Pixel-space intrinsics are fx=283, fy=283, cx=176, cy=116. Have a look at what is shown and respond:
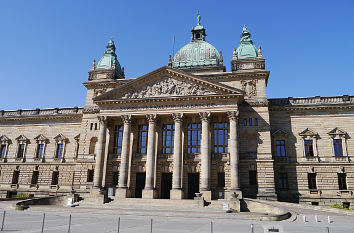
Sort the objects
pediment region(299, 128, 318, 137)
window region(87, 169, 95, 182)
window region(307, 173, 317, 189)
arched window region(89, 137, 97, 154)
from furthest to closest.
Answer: arched window region(89, 137, 97, 154) < window region(87, 169, 95, 182) < pediment region(299, 128, 318, 137) < window region(307, 173, 317, 189)

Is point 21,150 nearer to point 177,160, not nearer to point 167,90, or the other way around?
point 167,90

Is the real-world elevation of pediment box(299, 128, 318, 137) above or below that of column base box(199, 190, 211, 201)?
above

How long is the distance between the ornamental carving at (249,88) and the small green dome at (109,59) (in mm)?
22205

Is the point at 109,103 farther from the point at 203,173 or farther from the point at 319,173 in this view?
the point at 319,173

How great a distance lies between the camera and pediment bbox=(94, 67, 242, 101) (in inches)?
1566

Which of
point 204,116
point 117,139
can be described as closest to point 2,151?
point 117,139

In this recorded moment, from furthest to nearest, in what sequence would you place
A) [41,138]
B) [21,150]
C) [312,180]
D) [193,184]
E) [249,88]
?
[21,150]
[41,138]
[249,88]
[193,184]
[312,180]

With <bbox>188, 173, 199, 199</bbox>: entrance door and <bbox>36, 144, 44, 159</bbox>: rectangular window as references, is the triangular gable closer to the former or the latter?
<bbox>188, 173, 199, 199</bbox>: entrance door

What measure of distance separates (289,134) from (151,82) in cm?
2164

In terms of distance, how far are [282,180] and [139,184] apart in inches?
808

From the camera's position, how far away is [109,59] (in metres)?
50.5

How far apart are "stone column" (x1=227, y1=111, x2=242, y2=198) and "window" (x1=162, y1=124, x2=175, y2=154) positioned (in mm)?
8831

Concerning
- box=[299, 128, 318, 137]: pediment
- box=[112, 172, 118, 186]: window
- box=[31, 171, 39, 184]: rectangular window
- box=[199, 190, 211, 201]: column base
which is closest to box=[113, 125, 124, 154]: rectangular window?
box=[112, 172, 118, 186]: window

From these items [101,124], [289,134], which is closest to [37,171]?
[101,124]
